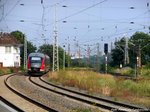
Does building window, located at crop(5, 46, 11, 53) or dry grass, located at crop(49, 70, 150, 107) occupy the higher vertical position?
building window, located at crop(5, 46, 11, 53)

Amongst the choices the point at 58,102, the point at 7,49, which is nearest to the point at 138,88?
the point at 58,102

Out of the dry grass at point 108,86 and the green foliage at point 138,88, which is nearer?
the dry grass at point 108,86

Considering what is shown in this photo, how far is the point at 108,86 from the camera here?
35.8 m

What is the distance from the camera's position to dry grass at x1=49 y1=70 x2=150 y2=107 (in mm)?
30134

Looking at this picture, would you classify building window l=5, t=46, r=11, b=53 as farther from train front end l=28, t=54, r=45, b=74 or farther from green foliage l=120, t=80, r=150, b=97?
green foliage l=120, t=80, r=150, b=97

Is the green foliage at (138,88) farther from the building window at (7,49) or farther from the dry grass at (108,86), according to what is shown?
the building window at (7,49)

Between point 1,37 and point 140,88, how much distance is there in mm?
73851

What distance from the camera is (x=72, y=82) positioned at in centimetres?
4159

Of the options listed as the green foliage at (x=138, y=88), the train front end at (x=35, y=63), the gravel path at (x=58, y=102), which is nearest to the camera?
the gravel path at (x=58, y=102)

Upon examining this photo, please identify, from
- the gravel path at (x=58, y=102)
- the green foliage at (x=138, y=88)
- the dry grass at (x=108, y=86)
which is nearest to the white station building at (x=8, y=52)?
the dry grass at (x=108, y=86)

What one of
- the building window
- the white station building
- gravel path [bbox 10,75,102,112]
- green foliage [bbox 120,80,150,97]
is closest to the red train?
green foliage [bbox 120,80,150,97]

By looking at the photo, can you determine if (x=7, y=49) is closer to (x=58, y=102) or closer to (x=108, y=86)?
(x=108, y=86)

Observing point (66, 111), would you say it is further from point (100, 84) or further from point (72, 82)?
point (72, 82)

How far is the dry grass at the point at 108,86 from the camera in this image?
1186 inches
